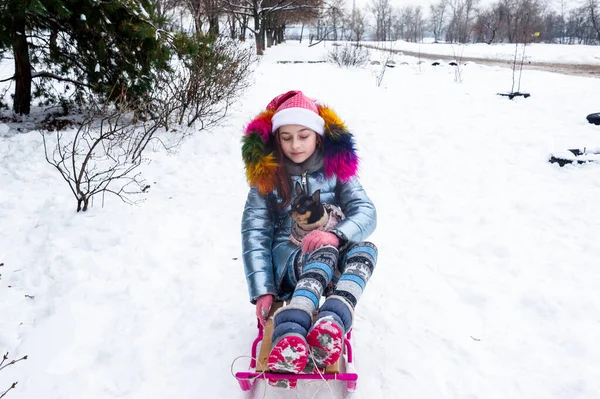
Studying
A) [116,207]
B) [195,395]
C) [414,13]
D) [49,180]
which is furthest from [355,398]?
[414,13]

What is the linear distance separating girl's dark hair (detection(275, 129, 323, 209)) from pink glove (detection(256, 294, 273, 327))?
49 centimetres

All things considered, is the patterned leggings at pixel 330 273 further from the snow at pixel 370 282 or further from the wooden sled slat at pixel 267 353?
the snow at pixel 370 282

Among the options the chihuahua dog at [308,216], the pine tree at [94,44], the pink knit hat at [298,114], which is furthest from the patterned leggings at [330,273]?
the pine tree at [94,44]

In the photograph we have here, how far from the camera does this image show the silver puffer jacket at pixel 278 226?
176 centimetres

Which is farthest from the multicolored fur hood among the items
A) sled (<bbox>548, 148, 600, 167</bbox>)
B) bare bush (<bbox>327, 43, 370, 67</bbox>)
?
bare bush (<bbox>327, 43, 370, 67</bbox>)

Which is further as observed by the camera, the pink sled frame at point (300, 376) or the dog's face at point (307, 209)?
the dog's face at point (307, 209)

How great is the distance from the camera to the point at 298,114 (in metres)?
1.87

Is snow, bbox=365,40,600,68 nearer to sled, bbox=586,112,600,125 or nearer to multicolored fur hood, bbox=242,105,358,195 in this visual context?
sled, bbox=586,112,600,125

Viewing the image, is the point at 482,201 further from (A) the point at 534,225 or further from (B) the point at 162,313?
(B) the point at 162,313

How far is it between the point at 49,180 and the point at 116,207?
105 cm

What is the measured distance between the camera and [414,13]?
72250mm

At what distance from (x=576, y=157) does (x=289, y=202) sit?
13.0 feet

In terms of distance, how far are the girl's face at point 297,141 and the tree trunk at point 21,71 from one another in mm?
5071

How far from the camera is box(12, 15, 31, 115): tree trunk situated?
513 centimetres
